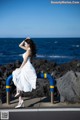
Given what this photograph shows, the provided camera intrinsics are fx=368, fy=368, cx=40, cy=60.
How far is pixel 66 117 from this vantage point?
4.56 m

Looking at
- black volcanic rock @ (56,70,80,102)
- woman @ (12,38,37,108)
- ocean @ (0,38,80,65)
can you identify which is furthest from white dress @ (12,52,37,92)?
black volcanic rock @ (56,70,80,102)

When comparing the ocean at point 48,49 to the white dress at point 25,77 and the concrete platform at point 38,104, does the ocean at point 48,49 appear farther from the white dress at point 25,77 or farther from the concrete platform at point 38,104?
the concrete platform at point 38,104

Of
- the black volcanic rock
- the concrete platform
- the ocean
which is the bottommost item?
the concrete platform

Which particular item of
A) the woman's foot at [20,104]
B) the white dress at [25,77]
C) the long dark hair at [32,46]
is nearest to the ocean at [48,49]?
the long dark hair at [32,46]

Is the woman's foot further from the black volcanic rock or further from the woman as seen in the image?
the black volcanic rock

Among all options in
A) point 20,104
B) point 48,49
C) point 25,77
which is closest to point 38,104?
point 20,104

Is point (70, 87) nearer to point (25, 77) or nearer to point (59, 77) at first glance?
point (59, 77)

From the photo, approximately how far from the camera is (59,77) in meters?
5.09

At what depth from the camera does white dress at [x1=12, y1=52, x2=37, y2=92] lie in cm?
→ 470

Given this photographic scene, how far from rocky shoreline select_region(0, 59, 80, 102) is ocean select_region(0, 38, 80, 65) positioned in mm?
75

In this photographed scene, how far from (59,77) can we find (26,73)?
0.58m

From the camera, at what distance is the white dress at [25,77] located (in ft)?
15.4

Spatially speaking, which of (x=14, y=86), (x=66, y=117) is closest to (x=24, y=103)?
(x=14, y=86)

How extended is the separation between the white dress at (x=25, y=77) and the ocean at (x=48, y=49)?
0.47ft
